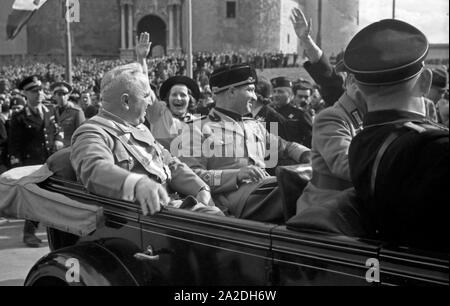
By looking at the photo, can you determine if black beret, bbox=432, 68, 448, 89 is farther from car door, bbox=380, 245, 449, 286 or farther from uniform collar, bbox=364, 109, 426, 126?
car door, bbox=380, 245, 449, 286

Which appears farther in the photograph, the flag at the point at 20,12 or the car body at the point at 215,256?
the flag at the point at 20,12

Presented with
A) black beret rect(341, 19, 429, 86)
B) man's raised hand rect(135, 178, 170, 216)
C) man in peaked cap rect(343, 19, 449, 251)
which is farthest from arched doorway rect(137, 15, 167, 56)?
man in peaked cap rect(343, 19, 449, 251)

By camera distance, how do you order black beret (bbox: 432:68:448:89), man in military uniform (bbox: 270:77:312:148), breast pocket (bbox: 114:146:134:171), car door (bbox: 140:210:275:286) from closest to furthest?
car door (bbox: 140:210:275:286) < breast pocket (bbox: 114:146:134:171) < black beret (bbox: 432:68:448:89) < man in military uniform (bbox: 270:77:312:148)

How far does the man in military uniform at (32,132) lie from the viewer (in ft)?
27.0

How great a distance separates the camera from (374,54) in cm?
238

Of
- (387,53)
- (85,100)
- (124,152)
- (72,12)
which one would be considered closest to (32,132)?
(72,12)

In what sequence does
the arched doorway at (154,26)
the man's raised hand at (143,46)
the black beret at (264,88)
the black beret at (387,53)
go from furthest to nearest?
the arched doorway at (154,26) → the black beret at (264,88) → the man's raised hand at (143,46) → the black beret at (387,53)

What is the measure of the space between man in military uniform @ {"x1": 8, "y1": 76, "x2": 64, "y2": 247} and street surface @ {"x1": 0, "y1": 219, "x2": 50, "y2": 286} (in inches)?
34.5

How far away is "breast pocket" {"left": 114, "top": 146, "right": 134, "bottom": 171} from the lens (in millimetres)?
3613

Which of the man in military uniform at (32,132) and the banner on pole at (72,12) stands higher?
the banner on pole at (72,12)

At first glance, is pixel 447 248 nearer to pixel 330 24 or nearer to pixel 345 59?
pixel 345 59

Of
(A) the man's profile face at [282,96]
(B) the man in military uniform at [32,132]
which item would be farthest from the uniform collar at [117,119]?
(B) the man in military uniform at [32,132]

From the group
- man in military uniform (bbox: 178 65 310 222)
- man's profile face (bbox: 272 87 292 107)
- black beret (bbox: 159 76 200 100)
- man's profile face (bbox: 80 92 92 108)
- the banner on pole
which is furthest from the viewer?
man's profile face (bbox: 80 92 92 108)

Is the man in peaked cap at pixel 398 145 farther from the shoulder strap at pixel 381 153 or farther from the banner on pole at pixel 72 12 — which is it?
the banner on pole at pixel 72 12
